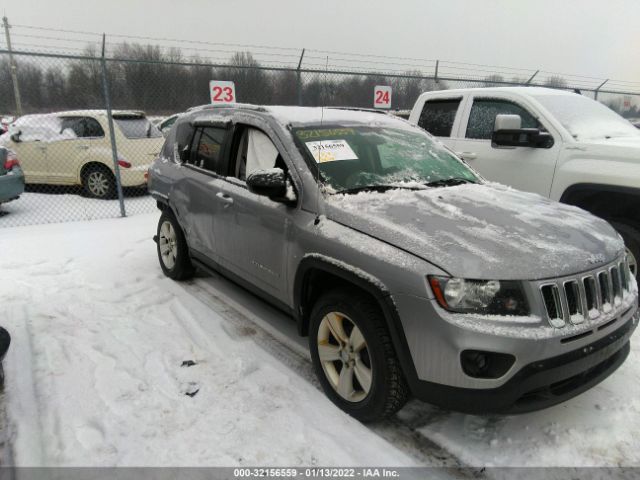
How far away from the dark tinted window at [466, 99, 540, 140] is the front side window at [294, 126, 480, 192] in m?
1.79

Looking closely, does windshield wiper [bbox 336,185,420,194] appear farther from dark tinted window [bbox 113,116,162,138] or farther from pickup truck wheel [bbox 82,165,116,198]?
dark tinted window [bbox 113,116,162,138]

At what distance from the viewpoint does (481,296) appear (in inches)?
86.1

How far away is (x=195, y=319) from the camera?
404cm

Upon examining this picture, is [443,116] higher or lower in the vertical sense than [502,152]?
higher

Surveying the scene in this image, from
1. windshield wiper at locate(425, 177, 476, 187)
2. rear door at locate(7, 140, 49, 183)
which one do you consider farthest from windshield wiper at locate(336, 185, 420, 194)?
rear door at locate(7, 140, 49, 183)

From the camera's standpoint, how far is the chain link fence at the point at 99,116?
8648 mm

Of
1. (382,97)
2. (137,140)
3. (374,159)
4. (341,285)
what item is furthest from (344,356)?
(382,97)

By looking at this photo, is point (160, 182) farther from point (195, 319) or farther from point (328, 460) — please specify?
point (328, 460)

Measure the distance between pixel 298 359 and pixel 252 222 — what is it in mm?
1066

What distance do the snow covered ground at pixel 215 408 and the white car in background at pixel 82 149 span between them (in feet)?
16.8

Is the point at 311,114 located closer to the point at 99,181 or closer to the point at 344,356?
the point at 344,356

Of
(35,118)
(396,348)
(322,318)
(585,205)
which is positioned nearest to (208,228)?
(322,318)

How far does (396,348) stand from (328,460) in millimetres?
697

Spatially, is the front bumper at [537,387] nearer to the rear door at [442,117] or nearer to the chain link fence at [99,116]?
the rear door at [442,117]
